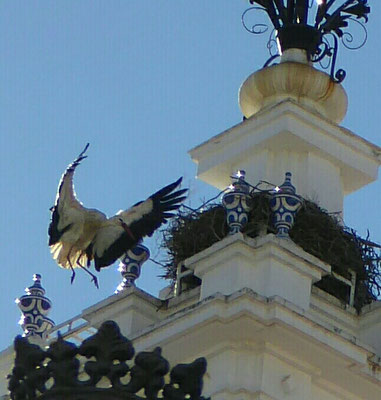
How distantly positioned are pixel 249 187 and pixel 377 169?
1.71 meters

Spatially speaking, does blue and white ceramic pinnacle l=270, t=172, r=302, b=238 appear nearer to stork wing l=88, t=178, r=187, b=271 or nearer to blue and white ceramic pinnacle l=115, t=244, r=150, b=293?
stork wing l=88, t=178, r=187, b=271

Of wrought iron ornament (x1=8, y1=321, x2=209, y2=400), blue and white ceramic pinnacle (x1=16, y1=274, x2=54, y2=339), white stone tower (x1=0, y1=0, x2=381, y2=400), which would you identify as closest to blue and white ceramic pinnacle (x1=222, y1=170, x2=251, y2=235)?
white stone tower (x1=0, y1=0, x2=381, y2=400)

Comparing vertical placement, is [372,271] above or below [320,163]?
below

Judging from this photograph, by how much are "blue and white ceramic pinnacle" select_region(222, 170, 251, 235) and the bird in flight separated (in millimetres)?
642

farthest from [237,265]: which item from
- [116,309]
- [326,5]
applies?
[326,5]

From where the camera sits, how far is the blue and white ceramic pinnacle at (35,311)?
440 inches

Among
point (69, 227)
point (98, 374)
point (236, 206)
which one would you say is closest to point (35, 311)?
point (69, 227)

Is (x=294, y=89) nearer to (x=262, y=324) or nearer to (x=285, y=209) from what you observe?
(x=285, y=209)

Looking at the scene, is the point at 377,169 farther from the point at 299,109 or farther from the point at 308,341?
the point at 308,341

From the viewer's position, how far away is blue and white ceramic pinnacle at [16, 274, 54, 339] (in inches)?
440

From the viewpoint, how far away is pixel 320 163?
38.9 ft

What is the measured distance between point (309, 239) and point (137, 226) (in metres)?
1.20

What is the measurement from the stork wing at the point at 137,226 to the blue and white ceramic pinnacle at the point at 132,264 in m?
0.08

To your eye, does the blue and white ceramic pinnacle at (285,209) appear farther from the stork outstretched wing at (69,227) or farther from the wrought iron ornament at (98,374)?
the wrought iron ornament at (98,374)
